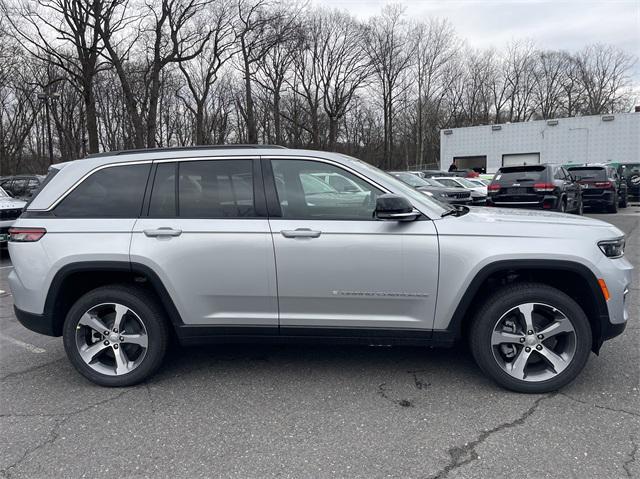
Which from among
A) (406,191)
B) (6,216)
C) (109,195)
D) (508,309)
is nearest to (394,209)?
(406,191)

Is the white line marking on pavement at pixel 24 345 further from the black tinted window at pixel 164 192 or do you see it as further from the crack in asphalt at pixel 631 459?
the crack in asphalt at pixel 631 459

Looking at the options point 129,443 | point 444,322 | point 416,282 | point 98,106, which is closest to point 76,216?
point 129,443

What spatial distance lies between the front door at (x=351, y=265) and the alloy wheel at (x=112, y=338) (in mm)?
1118

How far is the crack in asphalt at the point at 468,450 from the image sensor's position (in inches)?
97.3

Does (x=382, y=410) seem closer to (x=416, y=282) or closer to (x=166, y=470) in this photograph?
(x=416, y=282)

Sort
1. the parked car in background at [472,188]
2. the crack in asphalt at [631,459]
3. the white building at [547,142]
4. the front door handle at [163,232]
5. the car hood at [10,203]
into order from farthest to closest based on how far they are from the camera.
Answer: the white building at [547,142] → the parked car in background at [472,188] → the car hood at [10,203] → the front door handle at [163,232] → the crack in asphalt at [631,459]

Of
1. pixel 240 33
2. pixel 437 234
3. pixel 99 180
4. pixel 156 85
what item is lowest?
pixel 437 234

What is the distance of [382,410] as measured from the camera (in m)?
3.09

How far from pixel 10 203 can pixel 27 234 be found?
745cm

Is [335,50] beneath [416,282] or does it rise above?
above

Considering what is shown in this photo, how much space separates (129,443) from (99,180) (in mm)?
1885

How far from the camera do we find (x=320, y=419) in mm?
2992

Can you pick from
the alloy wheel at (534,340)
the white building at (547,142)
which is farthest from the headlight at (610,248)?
the white building at (547,142)

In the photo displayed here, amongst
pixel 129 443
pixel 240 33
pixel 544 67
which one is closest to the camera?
pixel 129 443
